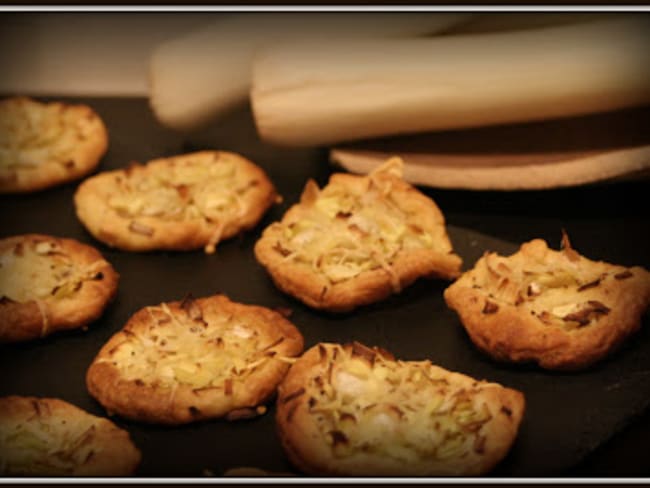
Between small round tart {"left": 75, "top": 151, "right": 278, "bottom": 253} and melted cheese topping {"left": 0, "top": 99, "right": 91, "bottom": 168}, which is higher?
melted cheese topping {"left": 0, "top": 99, "right": 91, "bottom": 168}

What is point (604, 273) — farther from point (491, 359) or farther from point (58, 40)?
point (58, 40)

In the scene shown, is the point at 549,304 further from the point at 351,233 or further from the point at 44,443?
the point at 44,443

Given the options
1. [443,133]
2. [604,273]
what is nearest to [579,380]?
[604,273]

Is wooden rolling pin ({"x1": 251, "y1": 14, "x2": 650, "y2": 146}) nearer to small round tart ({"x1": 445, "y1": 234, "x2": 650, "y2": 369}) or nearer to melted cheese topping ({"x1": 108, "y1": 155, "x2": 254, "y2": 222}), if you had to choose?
melted cheese topping ({"x1": 108, "y1": 155, "x2": 254, "y2": 222})

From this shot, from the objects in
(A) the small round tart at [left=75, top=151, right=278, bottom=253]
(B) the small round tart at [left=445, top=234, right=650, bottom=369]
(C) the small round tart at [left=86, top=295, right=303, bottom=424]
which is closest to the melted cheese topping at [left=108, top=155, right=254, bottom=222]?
(A) the small round tart at [left=75, top=151, right=278, bottom=253]

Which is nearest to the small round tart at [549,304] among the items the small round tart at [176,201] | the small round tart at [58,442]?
the small round tart at [176,201]
